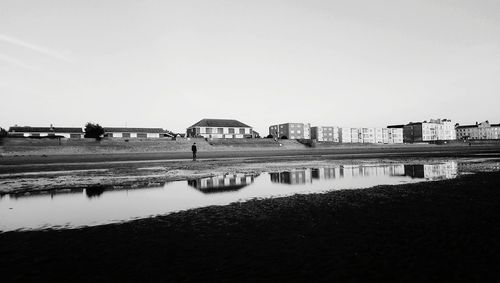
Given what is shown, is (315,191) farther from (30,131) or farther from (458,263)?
(30,131)

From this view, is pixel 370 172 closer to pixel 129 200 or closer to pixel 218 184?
pixel 218 184

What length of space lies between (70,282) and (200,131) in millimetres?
117216

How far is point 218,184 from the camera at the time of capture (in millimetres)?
19812

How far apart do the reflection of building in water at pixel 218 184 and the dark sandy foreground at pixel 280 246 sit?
5.50m

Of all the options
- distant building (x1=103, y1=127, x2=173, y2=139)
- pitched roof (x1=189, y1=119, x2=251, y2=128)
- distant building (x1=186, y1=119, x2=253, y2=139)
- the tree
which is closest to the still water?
the tree

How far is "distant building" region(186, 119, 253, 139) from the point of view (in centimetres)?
12238

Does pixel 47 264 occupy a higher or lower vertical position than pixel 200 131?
lower

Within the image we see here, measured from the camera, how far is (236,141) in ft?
320

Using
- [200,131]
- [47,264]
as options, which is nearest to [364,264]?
[47,264]

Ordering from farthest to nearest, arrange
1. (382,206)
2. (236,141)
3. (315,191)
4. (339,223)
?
(236,141), (315,191), (382,206), (339,223)

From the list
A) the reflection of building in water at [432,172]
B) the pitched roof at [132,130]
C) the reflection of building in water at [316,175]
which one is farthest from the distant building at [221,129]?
the reflection of building in water at [432,172]

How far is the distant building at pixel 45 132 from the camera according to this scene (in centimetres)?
11669

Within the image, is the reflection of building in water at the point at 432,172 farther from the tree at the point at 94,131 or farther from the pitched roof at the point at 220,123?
the pitched roof at the point at 220,123

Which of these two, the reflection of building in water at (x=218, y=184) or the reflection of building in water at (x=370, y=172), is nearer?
the reflection of building in water at (x=218, y=184)
